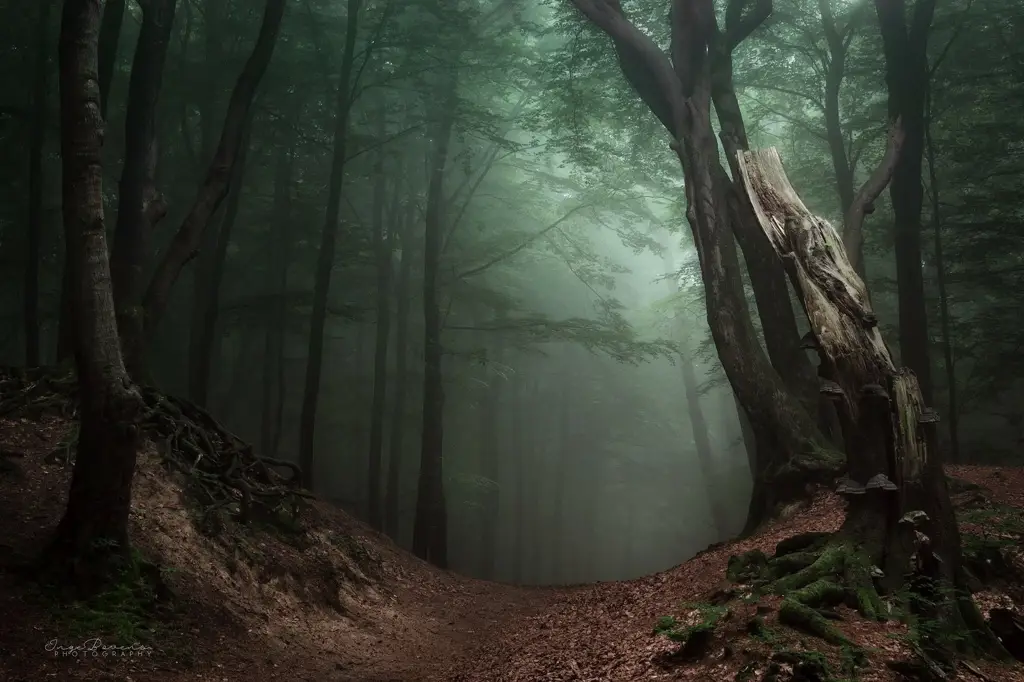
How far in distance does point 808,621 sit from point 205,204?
913 cm

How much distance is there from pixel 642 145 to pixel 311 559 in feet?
45.1

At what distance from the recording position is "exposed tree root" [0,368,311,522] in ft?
30.1

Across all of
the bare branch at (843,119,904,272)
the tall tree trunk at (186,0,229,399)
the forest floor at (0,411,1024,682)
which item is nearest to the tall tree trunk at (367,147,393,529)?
the tall tree trunk at (186,0,229,399)

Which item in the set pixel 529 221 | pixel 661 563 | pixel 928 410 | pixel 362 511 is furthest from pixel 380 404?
pixel 661 563

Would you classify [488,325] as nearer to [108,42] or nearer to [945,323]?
[945,323]

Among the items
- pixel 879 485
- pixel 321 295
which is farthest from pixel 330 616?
pixel 321 295

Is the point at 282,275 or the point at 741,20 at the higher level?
the point at 741,20

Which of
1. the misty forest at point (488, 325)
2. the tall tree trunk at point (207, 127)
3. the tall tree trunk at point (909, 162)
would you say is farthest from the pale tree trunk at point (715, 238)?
the tall tree trunk at point (207, 127)

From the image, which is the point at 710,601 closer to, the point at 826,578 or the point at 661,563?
the point at 826,578

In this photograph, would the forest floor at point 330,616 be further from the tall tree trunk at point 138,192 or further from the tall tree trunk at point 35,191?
the tall tree trunk at point 35,191

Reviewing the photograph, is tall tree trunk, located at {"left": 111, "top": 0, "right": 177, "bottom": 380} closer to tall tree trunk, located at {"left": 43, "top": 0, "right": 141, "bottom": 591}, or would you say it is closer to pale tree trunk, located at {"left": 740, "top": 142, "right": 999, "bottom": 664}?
tall tree trunk, located at {"left": 43, "top": 0, "right": 141, "bottom": 591}

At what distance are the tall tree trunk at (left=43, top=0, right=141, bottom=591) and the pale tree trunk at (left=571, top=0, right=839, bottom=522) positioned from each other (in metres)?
8.20

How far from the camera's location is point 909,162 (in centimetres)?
1138

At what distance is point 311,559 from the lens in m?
9.66
